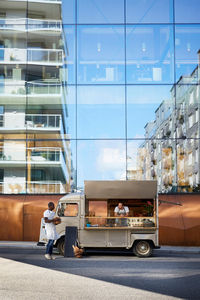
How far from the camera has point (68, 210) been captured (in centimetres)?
1816

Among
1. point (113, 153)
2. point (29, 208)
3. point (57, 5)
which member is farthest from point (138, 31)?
point (29, 208)

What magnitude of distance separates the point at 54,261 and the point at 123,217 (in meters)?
3.30

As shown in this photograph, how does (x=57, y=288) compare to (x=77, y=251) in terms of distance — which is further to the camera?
(x=77, y=251)

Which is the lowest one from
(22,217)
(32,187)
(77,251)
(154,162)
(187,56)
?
(77,251)

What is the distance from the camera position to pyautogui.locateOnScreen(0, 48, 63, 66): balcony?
27266 mm

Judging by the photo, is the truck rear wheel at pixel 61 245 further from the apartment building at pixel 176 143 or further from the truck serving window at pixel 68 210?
the apartment building at pixel 176 143

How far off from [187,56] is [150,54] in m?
1.91

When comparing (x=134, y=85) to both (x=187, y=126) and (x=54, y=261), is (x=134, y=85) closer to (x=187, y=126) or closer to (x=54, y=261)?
(x=187, y=126)

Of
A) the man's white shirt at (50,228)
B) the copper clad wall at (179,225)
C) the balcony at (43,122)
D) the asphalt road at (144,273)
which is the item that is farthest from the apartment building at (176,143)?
the asphalt road at (144,273)

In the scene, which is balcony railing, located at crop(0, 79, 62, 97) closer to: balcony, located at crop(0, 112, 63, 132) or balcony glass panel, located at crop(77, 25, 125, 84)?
balcony, located at crop(0, 112, 63, 132)

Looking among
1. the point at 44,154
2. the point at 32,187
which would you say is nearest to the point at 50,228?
the point at 32,187

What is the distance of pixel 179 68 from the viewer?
2666 centimetres

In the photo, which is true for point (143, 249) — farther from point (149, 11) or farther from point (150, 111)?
point (149, 11)

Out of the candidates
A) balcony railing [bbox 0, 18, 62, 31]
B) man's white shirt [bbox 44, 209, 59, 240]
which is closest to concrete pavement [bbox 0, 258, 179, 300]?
man's white shirt [bbox 44, 209, 59, 240]
